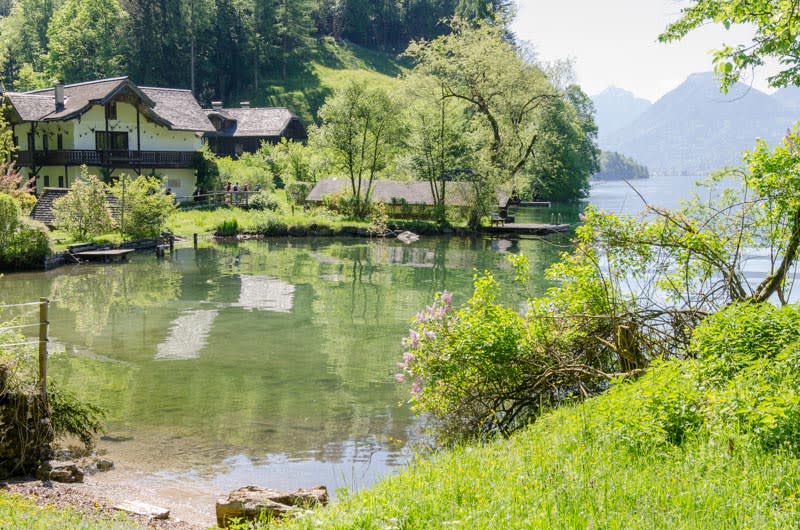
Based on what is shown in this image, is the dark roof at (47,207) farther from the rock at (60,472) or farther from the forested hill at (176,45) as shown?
the forested hill at (176,45)

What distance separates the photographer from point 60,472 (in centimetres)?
1032

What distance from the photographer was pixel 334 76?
10412 cm

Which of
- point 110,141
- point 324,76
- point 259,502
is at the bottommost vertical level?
point 259,502

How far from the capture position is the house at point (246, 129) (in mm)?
75250

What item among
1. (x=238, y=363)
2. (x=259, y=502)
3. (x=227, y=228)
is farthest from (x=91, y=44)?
(x=259, y=502)

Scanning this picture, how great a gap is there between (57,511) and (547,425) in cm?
569

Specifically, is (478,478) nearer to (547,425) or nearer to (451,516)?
(451,516)

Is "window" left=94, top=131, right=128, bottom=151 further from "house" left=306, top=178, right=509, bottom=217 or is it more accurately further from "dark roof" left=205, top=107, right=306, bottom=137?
"dark roof" left=205, top=107, right=306, bottom=137

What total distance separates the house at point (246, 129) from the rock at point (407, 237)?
97.1ft

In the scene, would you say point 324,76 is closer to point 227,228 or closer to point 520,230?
point 520,230

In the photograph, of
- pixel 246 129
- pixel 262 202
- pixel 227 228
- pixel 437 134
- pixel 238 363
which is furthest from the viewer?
pixel 246 129

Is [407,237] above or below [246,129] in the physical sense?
below

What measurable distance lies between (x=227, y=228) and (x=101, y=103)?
14.2 meters

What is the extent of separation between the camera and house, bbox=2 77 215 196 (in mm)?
51969
